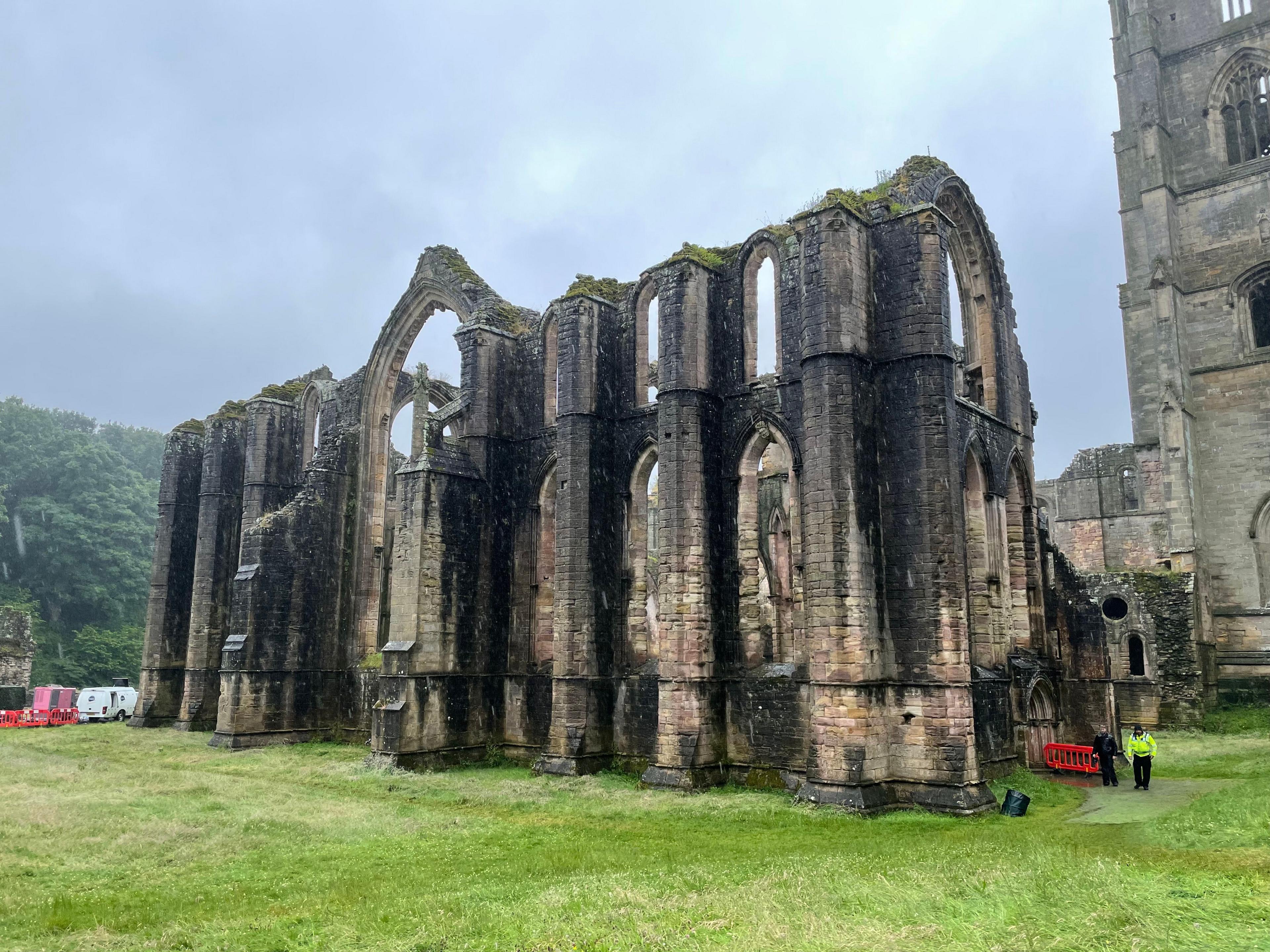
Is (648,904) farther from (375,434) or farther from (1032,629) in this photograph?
(375,434)

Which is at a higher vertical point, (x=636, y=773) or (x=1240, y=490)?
(x=1240, y=490)

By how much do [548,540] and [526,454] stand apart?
205cm

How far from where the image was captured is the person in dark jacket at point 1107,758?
1555 cm

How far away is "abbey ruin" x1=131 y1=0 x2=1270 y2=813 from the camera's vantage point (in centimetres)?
1412

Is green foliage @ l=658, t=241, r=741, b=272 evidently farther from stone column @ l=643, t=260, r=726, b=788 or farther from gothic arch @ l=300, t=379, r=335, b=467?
gothic arch @ l=300, t=379, r=335, b=467

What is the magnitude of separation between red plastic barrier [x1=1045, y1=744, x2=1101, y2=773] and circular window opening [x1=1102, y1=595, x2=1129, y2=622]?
1021 cm

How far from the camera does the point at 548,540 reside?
19.5 metres

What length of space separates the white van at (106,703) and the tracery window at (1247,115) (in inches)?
1591

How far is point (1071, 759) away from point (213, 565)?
857 inches

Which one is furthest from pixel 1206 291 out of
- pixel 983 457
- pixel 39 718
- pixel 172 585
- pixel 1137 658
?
pixel 39 718

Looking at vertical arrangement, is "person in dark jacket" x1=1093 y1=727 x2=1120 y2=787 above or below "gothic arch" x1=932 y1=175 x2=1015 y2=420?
below

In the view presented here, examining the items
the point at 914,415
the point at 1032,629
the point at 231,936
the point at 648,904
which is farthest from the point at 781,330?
the point at 231,936

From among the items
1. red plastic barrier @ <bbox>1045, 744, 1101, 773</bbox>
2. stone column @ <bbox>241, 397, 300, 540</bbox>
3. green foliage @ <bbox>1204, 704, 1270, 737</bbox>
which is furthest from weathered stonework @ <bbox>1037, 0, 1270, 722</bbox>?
stone column @ <bbox>241, 397, 300, 540</bbox>

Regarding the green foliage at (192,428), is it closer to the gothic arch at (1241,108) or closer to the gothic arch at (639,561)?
the gothic arch at (639,561)
